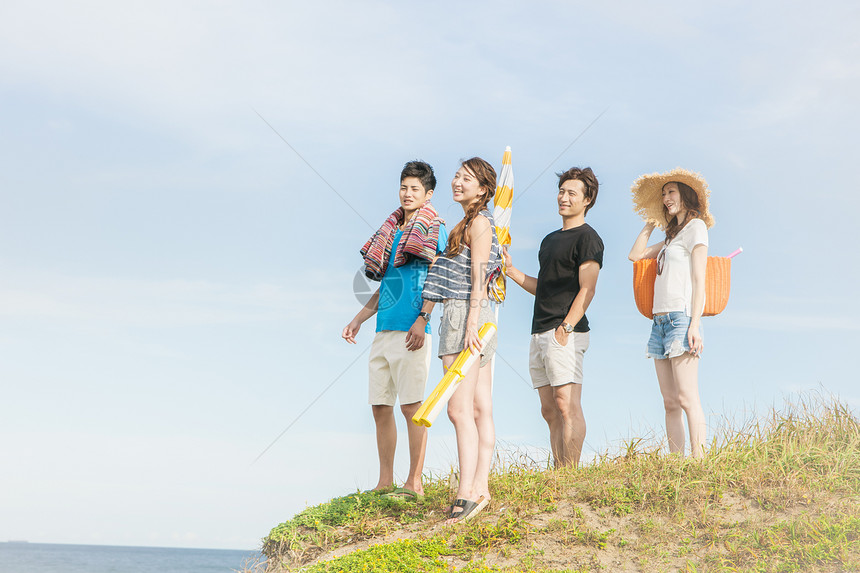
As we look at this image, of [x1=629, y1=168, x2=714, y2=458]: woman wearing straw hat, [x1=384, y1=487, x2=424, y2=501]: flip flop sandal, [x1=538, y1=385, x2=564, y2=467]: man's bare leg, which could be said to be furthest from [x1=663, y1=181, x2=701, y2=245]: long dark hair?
[x1=384, y1=487, x2=424, y2=501]: flip flop sandal

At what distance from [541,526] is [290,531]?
2.49m

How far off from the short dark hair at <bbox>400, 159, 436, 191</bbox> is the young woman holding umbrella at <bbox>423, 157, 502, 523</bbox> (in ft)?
2.54

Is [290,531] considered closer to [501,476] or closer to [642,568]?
[501,476]

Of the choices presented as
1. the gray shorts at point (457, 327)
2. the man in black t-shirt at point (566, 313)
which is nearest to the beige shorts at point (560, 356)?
the man in black t-shirt at point (566, 313)

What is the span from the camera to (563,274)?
20.1 ft

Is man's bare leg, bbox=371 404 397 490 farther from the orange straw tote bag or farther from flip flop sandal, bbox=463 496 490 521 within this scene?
the orange straw tote bag

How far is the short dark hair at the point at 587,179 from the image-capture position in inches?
250

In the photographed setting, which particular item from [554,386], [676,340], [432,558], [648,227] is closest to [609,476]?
[554,386]

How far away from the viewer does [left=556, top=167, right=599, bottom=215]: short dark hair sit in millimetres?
6348

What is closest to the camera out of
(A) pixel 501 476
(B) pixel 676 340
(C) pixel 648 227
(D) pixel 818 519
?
(D) pixel 818 519

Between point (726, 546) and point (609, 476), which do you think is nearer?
point (726, 546)

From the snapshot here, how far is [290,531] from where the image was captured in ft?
20.6

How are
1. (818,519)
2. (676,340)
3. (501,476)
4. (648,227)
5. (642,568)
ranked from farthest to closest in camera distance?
(648,227), (501,476), (676,340), (818,519), (642,568)

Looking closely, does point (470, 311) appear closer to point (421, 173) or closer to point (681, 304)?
point (421, 173)
